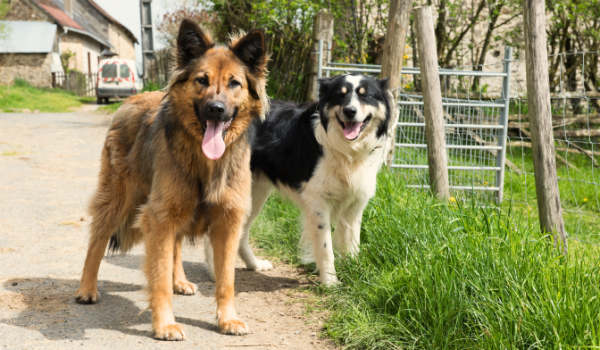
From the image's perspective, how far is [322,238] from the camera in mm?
4156

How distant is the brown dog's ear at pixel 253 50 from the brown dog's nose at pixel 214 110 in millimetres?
450

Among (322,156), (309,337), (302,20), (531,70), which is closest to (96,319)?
(309,337)

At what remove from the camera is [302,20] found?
9.78 metres

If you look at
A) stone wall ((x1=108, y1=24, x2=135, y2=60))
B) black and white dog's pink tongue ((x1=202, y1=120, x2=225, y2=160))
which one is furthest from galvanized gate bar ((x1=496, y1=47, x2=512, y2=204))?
stone wall ((x1=108, y1=24, x2=135, y2=60))

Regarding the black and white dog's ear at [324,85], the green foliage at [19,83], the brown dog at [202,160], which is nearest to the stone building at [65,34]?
the green foliage at [19,83]

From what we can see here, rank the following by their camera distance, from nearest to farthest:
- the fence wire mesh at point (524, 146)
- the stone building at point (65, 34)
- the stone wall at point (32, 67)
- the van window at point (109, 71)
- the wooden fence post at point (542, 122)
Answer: the wooden fence post at point (542, 122) < the fence wire mesh at point (524, 146) < the van window at point (109, 71) < the stone wall at point (32, 67) < the stone building at point (65, 34)

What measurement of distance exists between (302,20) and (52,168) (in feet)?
17.1

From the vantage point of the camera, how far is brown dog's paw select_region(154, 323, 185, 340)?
10.2 feet

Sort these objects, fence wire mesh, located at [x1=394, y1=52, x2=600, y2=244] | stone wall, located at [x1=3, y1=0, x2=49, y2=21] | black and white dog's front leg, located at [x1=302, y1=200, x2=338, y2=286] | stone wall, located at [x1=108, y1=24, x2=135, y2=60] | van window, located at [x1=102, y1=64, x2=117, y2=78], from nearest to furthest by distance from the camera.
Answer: black and white dog's front leg, located at [x1=302, y1=200, x2=338, y2=286] < fence wire mesh, located at [x1=394, y1=52, x2=600, y2=244] < van window, located at [x1=102, y1=64, x2=117, y2=78] < stone wall, located at [x1=3, y1=0, x2=49, y2=21] < stone wall, located at [x1=108, y1=24, x2=135, y2=60]

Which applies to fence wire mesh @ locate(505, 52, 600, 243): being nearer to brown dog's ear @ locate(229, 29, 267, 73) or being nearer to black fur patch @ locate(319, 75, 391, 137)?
black fur patch @ locate(319, 75, 391, 137)

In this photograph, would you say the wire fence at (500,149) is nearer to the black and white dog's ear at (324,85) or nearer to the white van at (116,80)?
the black and white dog's ear at (324,85)

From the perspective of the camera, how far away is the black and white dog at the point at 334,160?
13.2 ft

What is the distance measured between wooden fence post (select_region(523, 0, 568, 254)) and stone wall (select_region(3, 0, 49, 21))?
36.0m

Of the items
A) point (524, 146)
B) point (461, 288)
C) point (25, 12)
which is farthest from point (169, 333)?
point (25, 12)
